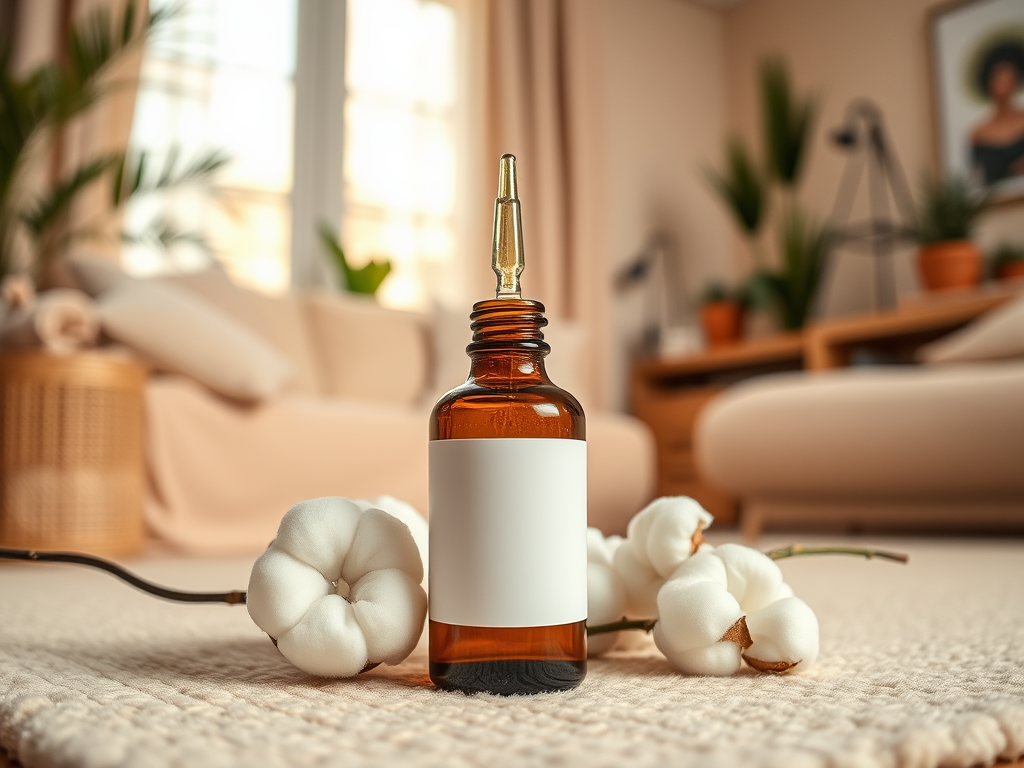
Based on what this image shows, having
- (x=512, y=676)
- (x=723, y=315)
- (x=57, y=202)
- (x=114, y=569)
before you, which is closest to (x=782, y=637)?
(x=512, y=676)

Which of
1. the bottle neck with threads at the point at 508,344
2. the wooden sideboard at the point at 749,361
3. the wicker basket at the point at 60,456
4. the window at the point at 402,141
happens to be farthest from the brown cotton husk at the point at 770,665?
the window at the point at 402,141

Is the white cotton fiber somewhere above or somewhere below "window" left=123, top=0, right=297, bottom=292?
below

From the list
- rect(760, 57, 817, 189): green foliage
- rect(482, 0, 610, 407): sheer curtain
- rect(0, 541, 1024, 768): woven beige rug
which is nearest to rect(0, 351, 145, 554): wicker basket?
rect(0, 541, 1024, 768): woven beige rug

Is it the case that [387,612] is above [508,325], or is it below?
below

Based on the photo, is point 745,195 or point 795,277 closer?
point 795,277

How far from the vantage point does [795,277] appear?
153 inches

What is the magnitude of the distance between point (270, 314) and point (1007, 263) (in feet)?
8.69

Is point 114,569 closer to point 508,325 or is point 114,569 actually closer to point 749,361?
point 508,325

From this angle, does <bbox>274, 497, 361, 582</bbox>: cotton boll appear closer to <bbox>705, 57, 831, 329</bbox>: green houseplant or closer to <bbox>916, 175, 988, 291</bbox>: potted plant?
<bbox>916, 175, 988, 291</bbox>: potted plant

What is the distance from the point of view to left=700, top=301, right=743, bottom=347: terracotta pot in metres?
4.07

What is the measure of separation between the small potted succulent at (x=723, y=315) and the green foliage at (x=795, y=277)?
6.4 inches

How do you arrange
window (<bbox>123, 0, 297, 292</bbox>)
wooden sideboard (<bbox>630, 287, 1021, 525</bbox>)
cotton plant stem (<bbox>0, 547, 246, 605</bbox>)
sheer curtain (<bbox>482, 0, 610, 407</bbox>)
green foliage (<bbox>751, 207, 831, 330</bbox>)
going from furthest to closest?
sheer curtain (<bbox>482, 0, 610, 407</bbox>) → green foliage (<bbox>751, 207, 831, 330</bbox>) → window (<bbox>123, 0, 297, 292</bbox>) → wooden sideboard (<bbox>630, 287, 1021, 525</bbox>) → cotton plant stem (<bbox>0, 547, 246, 605</bbox>)

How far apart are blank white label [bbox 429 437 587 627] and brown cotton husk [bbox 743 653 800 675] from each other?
0.12 meters

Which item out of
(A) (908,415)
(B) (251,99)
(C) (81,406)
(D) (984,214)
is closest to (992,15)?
(D) (984,214)
